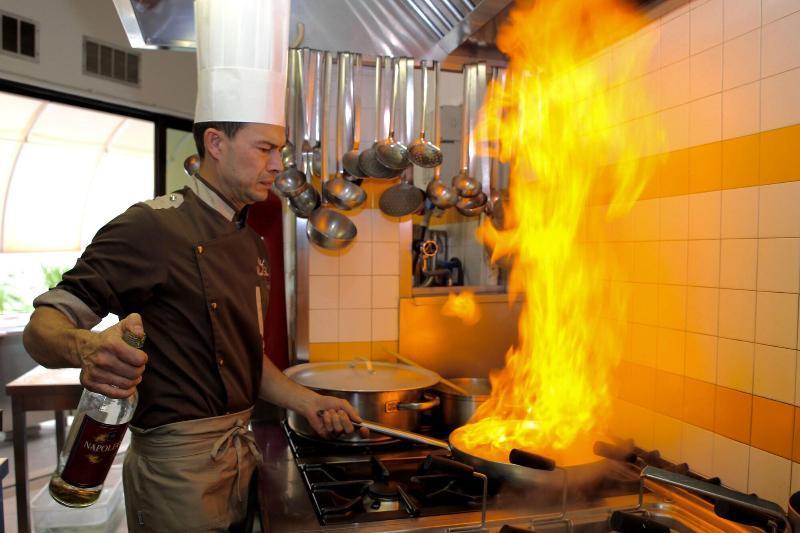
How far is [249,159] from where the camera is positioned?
4.13 ft

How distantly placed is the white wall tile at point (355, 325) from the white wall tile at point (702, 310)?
1.02 metres

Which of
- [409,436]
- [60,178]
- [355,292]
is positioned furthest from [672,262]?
[60,178]

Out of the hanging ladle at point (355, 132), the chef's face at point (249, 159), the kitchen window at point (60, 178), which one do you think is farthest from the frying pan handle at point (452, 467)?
the kitchen window at point (60, 178)

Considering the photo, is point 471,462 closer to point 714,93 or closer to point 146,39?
point 714,93

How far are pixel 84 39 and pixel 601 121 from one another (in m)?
3.02

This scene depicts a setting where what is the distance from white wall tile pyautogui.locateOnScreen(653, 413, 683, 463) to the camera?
1.51 m

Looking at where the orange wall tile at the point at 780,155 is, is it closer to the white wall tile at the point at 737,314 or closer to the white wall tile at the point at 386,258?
the white wall tile at the point at 737,314

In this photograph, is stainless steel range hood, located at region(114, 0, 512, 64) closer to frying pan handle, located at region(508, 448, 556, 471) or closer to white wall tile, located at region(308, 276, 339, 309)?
white wall tile, located at region(308, 276, 339, 309)

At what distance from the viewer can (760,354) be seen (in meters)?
1.28

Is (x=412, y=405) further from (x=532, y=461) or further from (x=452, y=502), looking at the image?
(x=532, y=461)

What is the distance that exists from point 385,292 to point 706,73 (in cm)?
117

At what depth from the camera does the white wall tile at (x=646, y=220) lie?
5.20 feet

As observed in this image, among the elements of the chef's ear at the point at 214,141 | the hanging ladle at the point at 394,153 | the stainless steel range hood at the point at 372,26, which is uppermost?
the stainless steel range hood at the point at 372,26

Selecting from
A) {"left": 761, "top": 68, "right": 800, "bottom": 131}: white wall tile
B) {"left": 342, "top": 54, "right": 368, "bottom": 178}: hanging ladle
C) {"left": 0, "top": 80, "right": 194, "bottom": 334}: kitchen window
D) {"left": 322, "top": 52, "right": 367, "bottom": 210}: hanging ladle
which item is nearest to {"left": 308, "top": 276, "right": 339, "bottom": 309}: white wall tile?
{"left": 322, "top": 52, "right": 367, "bottom": 210}: hanging ladle
